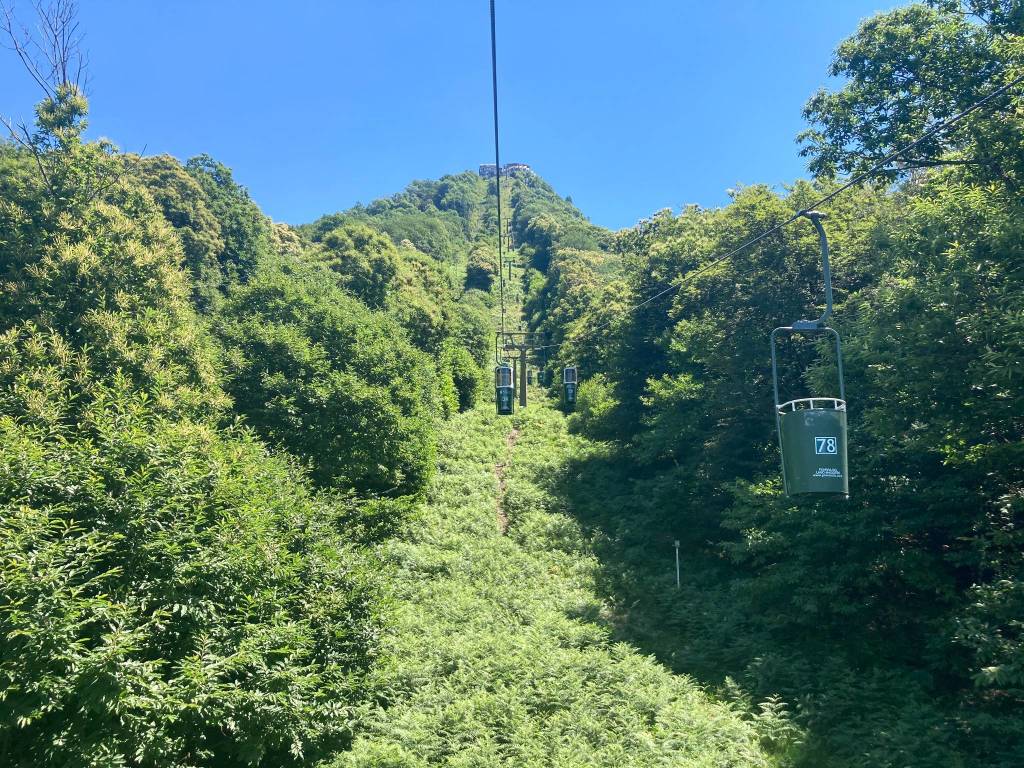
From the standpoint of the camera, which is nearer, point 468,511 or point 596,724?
point 596,724

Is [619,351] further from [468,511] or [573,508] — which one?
[468,511]

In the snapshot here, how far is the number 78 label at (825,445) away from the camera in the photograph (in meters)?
7.82

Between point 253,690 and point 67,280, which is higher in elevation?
point 67,280

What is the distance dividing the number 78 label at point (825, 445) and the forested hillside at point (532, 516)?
3788mm

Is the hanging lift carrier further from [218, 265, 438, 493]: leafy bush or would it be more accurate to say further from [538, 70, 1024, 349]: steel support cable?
[218, 265, 438, 493]: leafy bush

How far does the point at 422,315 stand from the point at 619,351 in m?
13.8

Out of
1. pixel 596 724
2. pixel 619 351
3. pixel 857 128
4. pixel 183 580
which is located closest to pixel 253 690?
pixel 183 580

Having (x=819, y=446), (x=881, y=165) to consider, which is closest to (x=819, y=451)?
(x=819, y=446)

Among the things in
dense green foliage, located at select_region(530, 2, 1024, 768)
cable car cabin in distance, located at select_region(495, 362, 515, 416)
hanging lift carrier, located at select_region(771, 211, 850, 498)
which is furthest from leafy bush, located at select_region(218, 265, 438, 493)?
hanging lift carrier, located at select_region(771, 211, 850, 498)

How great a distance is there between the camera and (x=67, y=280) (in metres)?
16.3

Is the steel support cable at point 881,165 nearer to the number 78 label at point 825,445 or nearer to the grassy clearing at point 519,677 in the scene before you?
the number 78 label at point 825,445

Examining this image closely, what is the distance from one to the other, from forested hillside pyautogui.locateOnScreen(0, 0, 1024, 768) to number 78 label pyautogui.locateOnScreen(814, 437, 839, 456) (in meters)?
3.79

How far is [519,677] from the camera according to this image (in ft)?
42.2

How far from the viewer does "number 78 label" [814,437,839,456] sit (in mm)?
7820
